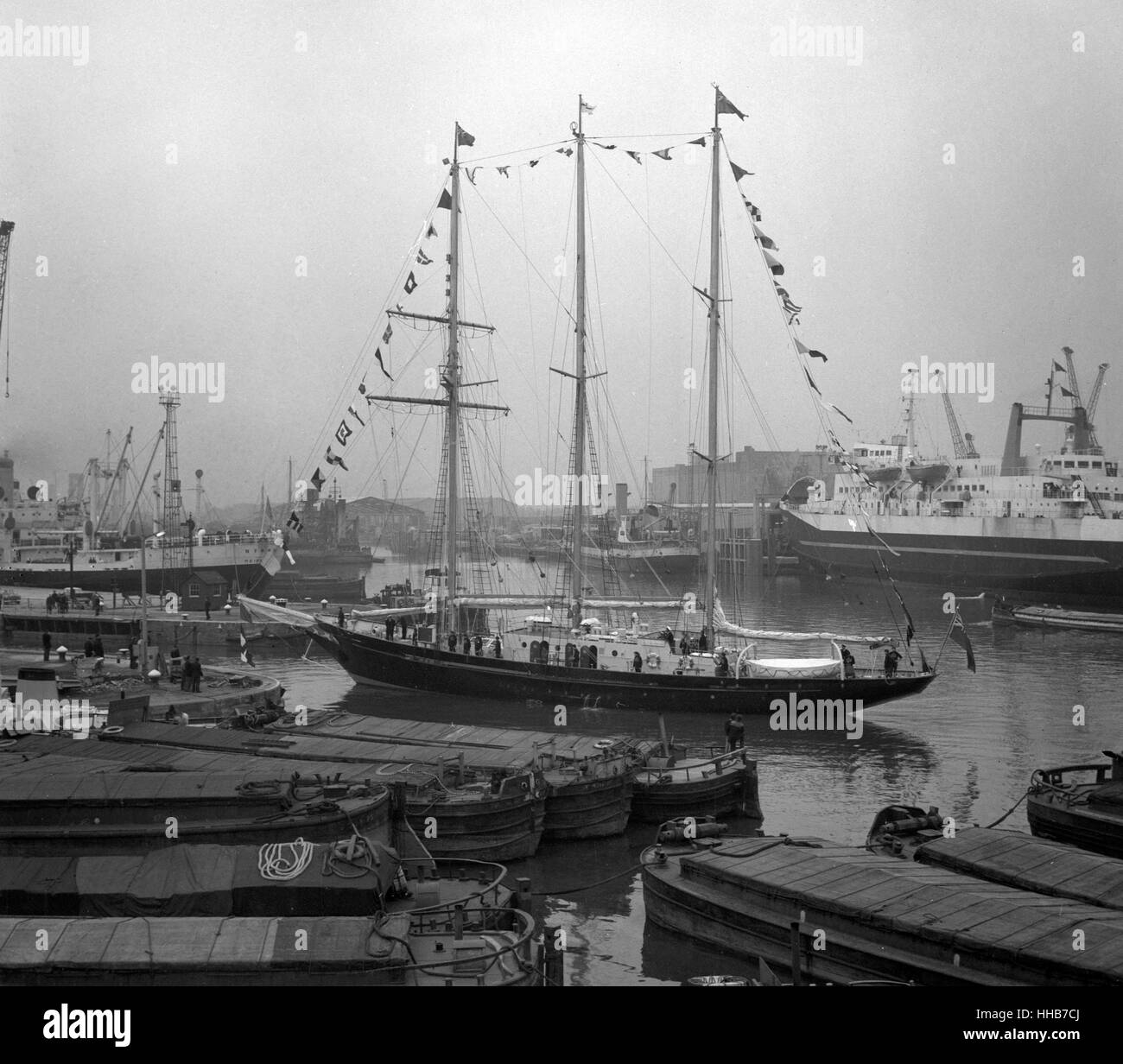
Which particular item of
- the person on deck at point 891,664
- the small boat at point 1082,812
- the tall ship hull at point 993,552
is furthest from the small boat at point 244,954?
the tall ship hull at point 993,552

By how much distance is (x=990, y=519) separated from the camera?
271 ft

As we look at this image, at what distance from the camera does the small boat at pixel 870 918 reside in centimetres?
1205

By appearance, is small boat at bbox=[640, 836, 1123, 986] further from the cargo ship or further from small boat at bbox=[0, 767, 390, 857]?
the cargo ship

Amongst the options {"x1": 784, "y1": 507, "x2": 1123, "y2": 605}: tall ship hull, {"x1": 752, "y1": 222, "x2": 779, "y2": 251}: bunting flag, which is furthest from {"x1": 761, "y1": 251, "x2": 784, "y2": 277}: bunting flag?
{"x1": 784, "y1": 507, "x2": 1123, "y2": 605}: tall ship hull

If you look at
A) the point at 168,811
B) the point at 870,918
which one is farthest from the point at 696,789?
the point at 168,811

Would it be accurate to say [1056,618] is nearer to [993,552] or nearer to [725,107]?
[993,552]

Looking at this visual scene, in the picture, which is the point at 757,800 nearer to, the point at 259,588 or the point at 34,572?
the point at 259,588

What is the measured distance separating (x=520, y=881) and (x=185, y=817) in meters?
5.56

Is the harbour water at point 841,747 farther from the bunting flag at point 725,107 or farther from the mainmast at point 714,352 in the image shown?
the bunting flag at point 725,107

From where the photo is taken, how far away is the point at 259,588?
246 ft

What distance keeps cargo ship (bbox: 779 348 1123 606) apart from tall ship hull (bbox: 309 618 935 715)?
108ft

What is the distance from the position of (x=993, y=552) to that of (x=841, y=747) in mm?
53879

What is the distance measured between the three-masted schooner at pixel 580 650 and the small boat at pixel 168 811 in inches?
785
